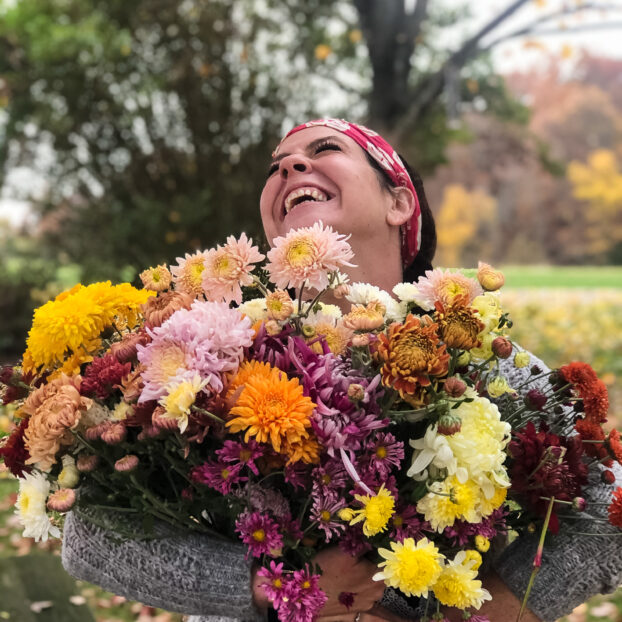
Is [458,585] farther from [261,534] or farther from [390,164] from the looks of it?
[390,164]

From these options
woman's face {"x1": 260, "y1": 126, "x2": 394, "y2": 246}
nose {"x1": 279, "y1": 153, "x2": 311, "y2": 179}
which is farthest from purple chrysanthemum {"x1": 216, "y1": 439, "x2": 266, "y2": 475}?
nose {"x1": 279, "y1": 153, "x2": 311, "y2": 179}

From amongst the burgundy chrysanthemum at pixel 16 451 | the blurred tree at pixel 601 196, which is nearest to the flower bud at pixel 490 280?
the burgundy chrysanthemum at pixel 16 451

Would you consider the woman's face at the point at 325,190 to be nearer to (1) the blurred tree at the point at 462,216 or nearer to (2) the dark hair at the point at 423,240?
(2) the dark hair at the point at 423,240

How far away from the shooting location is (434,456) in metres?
1.26

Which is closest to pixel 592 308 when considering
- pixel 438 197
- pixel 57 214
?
pixel 57 214

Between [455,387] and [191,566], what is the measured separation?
2.10 feet

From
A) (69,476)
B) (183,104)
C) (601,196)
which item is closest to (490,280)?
(69,476)

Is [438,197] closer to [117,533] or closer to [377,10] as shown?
[377,10]

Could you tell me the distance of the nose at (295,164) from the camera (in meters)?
Answer: 1.89

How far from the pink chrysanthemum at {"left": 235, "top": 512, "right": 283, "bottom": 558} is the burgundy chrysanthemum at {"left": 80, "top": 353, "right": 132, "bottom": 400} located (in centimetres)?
35

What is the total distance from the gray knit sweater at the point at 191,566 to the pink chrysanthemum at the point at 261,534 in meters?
0.15

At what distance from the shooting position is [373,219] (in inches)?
74.0

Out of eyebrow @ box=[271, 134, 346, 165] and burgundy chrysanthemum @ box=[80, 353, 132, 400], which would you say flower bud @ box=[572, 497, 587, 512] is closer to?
burgundy chrysanthemum @ box=[80, 353, 132, 400]

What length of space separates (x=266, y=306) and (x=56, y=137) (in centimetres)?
803
